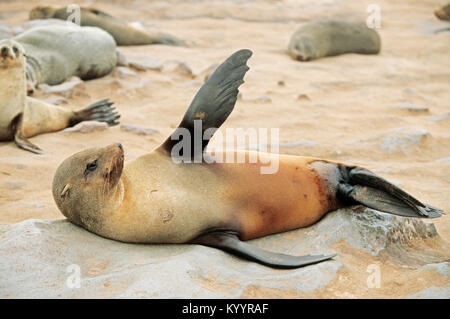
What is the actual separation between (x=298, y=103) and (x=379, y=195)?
3041 mm

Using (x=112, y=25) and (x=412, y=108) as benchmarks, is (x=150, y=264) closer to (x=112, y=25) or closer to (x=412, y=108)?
(x=412, y=108)

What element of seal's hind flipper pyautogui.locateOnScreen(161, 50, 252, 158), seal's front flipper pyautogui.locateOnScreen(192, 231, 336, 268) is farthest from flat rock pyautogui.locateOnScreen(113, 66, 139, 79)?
seal's front flipper pyautogui.locateOnScreen(192, 231, 336, 268)

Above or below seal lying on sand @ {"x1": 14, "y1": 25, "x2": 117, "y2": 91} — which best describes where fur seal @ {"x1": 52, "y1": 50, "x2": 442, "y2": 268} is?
above

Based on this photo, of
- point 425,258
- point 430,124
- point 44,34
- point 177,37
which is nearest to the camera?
point 425,258

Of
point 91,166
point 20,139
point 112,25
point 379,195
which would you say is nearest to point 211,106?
point 91,166

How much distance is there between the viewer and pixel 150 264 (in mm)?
2188

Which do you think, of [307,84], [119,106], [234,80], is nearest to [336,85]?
[307,84]

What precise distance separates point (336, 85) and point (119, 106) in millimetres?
2672

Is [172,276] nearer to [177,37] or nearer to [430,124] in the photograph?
[430,124]

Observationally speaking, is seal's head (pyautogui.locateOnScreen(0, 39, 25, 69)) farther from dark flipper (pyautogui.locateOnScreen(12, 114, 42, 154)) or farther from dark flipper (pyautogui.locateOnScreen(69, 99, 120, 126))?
dark flipper (pyautogui.locateOnScreen(69, 99, 120, 126))

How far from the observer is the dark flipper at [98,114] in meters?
4.80

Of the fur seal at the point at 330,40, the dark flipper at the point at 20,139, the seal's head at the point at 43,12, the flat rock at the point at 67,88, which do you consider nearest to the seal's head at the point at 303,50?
the fur seal at the point at 330,40

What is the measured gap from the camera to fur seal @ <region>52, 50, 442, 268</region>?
241 centimetres

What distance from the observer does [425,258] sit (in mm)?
2547
